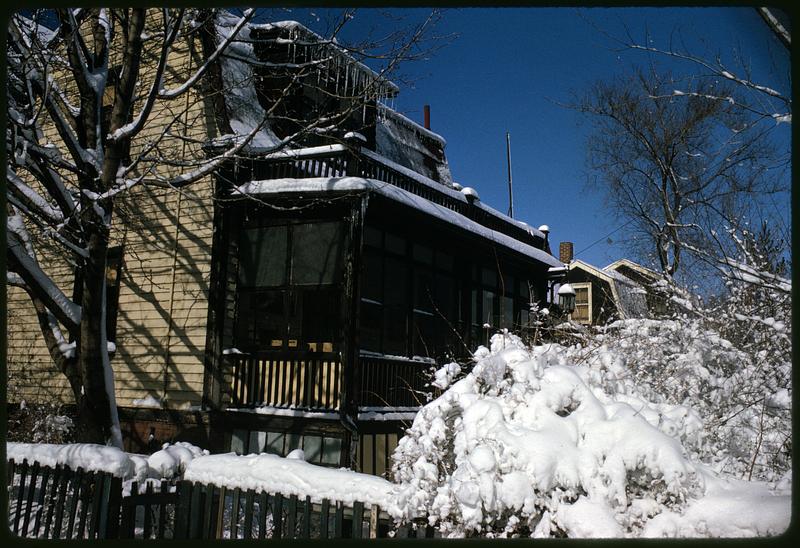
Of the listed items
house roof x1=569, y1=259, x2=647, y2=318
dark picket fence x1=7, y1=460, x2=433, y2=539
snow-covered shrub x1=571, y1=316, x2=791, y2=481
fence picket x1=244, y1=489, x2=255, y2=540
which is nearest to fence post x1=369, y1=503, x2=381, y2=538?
dark picket fence x1=7, y1=460, x2=433, y2=539

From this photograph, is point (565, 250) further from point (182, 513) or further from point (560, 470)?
point (560, 470)

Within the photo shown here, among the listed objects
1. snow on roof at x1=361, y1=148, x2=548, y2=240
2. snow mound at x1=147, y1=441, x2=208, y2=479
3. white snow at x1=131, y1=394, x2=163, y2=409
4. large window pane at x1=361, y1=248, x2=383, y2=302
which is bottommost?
snow mound at x1=147, y1=441, x2=208, y2=479

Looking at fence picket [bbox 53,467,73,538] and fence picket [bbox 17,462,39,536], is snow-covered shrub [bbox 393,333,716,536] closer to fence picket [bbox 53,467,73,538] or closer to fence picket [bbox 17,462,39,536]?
fence picket [bbox 53,467,73,538]

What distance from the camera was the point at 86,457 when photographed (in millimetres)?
6352

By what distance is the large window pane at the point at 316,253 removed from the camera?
10.8 m

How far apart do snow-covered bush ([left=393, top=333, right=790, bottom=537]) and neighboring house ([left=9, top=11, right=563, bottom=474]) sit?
5640 millimetres

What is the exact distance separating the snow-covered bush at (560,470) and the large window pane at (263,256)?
735 centimetres

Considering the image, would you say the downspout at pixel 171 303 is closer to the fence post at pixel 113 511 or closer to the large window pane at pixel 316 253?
the large window pane at pixel 316 253

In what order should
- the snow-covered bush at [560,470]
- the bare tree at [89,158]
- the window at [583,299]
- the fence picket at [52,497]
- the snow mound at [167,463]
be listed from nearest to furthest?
the snow-covered bush at [560,470]
the fence picket at [52,497]
the snow mound at [167,463]
the bare tree at [89,158]
the window at [583,299]

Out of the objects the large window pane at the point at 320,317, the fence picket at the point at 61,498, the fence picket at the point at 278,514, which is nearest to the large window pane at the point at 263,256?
the large window pane at the point at 320,317

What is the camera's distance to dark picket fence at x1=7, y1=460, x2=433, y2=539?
15.4 ft

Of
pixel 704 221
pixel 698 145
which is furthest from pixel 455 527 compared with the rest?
pixel 698 145

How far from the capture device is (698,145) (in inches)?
561

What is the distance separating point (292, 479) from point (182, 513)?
3.45ft
